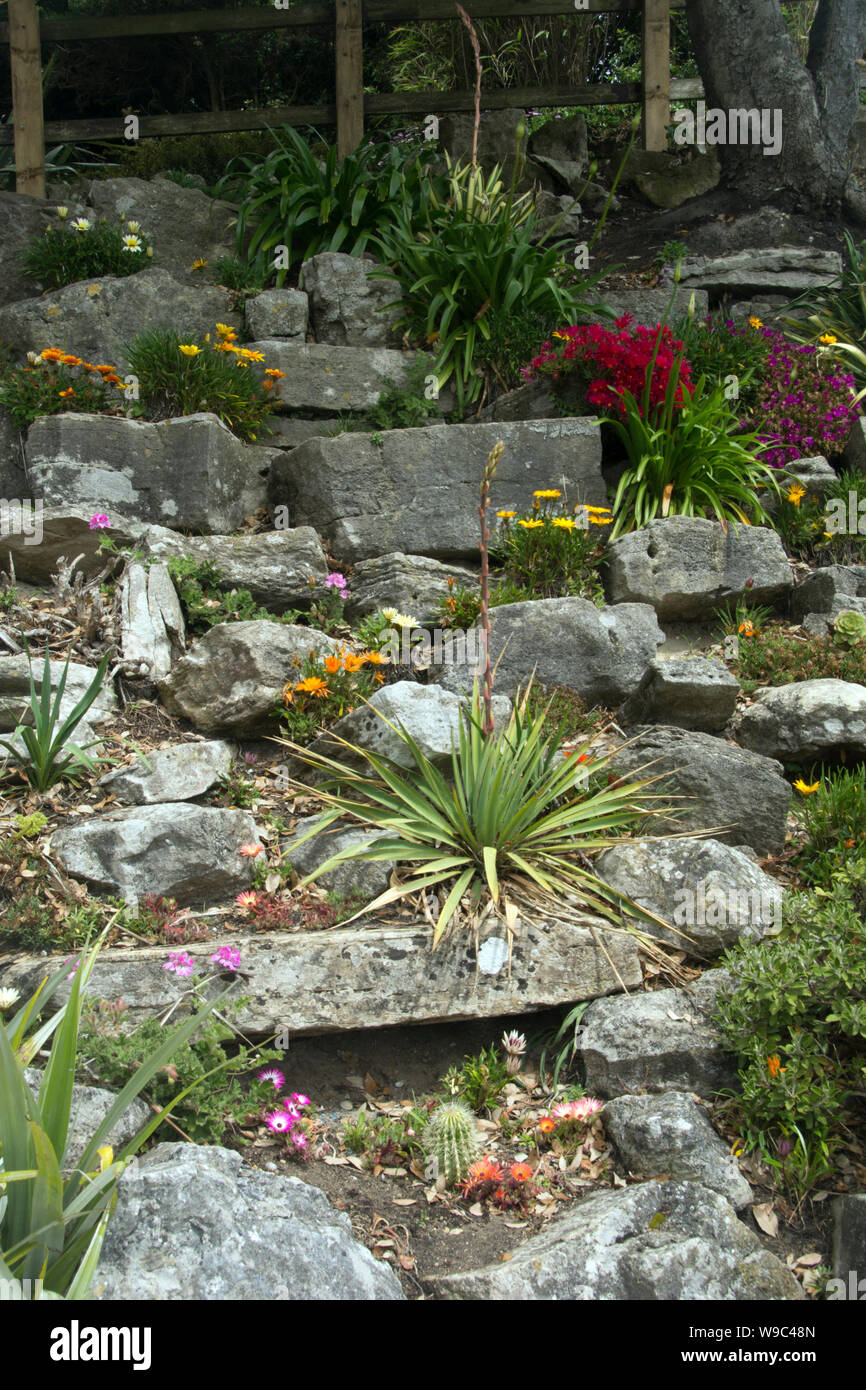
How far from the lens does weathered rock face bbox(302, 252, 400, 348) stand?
6.59m

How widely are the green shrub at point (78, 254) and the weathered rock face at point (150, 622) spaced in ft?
9.13

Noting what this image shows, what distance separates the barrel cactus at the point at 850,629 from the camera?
15.8ft

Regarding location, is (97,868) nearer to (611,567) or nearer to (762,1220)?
(762,1220)

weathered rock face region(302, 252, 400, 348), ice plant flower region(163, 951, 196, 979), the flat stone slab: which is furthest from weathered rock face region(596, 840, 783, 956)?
weathered rock face region(302, 252, 400, 348)

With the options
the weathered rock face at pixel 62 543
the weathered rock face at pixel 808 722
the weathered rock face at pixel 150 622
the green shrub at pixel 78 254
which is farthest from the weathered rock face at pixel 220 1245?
the green shrub at pixel 78 254

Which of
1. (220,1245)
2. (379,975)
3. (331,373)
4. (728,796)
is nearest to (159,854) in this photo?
(379,975)

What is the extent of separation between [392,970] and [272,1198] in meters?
0.95

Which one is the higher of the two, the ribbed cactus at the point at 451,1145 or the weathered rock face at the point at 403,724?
the weathered rock face at the point at 403,724

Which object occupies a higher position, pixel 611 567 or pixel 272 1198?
pixel 611 567

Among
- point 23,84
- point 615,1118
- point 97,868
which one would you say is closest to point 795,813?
point 615,1118

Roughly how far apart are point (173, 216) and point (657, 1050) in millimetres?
6489

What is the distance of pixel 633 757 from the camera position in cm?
422

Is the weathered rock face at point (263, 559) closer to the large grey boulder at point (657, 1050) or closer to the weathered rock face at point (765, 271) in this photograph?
the large grey boulder at point (657, 1050)

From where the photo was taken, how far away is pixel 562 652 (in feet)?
15.4
